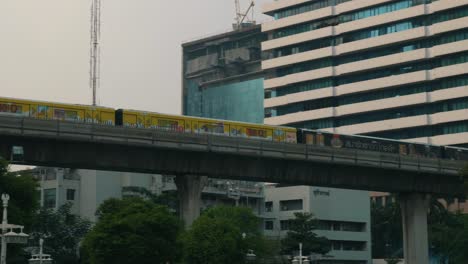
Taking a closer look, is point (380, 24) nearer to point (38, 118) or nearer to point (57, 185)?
point (57, 185)

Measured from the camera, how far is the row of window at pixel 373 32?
507 ft

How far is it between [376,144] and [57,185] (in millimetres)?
42947

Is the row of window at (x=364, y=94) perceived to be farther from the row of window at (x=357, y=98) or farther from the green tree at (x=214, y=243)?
the green tree at (x=214, y=243)

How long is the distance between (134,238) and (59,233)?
1746 inches

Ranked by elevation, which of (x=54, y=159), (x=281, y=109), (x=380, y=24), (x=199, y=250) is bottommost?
(x=199, y=250)

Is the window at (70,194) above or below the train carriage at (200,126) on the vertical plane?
below

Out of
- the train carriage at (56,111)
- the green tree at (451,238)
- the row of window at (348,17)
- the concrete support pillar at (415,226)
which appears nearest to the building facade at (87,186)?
the green tree at (451,238)

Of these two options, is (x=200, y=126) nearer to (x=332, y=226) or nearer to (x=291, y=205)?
(x=291, y=205)

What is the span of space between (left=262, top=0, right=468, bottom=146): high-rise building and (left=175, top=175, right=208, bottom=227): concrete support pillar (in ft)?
266

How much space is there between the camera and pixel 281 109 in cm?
17762

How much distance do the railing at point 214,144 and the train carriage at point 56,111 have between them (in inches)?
56.4

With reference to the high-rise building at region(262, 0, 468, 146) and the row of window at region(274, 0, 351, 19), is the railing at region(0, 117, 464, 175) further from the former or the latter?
the row of window at region(274, 0, 351, 19)

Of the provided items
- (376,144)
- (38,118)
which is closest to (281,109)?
(376,144)

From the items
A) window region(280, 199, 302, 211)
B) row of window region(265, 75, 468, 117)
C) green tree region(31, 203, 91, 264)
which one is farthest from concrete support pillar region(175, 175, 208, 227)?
row of window region(265, 75, 468, 117)
